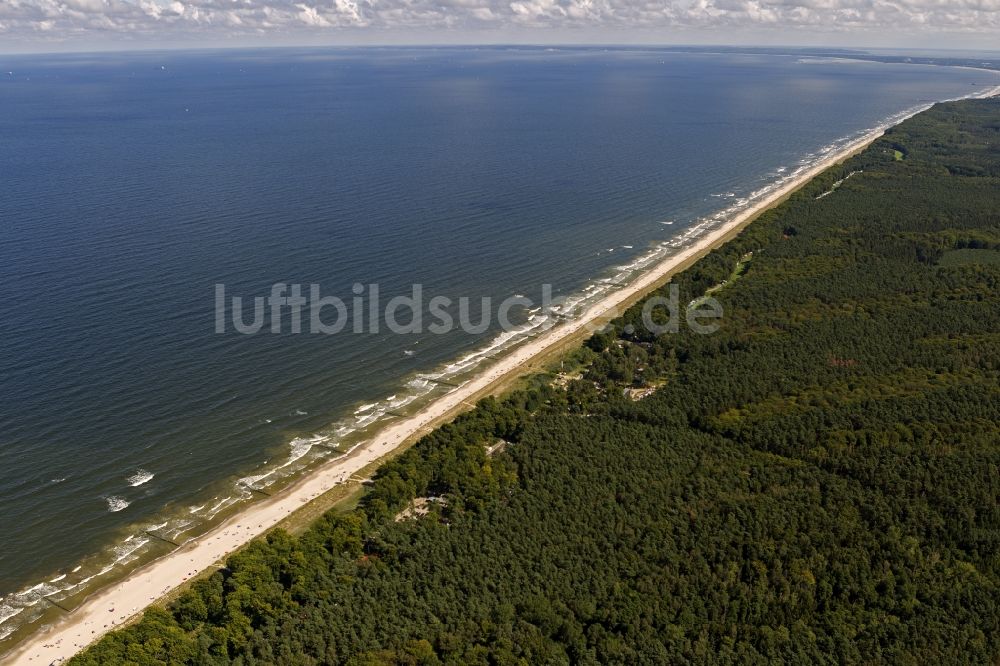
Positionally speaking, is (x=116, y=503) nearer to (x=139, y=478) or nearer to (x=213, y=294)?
(x=139, y=478)

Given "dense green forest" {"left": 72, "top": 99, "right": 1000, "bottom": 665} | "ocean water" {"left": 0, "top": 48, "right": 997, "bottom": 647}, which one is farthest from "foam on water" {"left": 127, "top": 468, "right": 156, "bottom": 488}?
"dense green forest" {"left": 72, "top": 99, "right": 1000, "bottom": 665}

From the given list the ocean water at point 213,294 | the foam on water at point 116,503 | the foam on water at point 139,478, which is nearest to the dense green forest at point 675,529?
the ocean water at point 213,294

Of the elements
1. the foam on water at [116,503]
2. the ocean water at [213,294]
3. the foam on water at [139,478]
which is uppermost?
the ocean water at [213,294]

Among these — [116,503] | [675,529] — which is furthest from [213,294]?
[675,529]

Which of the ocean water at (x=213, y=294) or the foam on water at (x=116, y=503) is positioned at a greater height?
the ocean water at (x=213, y=294)

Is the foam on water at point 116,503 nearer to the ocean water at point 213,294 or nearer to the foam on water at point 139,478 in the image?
the ocean water at point 213,294

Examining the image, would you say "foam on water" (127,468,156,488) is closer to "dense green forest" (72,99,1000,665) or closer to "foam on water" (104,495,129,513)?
"foam on water" (104,495,129,513)

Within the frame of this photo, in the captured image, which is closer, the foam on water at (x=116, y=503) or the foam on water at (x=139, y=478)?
the foam on water at (x=116, y=503)

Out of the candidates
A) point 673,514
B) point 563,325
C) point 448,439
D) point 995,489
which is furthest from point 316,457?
point 995,489

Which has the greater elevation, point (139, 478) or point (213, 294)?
point (213, 294)

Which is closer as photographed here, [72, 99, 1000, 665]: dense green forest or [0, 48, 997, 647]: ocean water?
[72, 99, 1000, 665]: dense green forest
